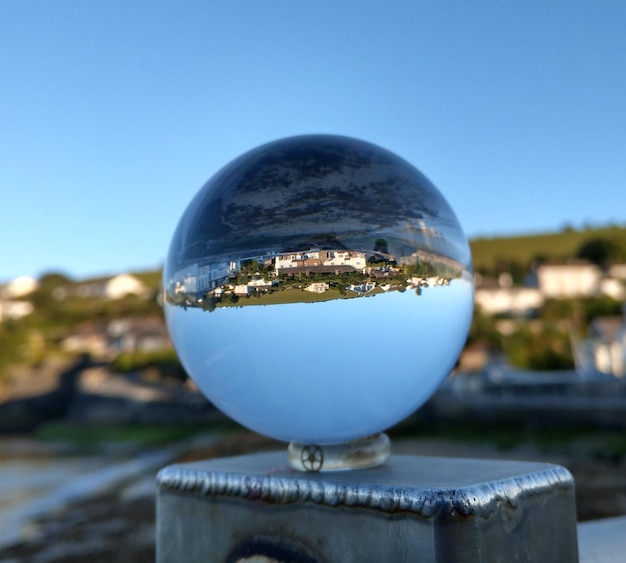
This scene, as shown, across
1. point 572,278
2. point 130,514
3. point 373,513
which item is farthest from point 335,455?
point 572,278

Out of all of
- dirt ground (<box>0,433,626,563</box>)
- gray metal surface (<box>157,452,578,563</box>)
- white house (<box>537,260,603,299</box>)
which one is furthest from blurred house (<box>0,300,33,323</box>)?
gray metal surface (<box>157,452,578,563</box>)

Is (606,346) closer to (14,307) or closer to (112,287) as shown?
(14,307)

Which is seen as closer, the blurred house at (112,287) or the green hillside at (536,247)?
the green hillside at (536,247)

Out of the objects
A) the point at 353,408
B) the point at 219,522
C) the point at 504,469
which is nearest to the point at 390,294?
the point at 353,408

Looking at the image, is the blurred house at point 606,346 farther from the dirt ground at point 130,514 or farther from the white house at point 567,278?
the white house at point 567,278

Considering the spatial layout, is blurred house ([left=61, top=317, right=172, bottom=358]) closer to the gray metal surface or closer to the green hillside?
the green hillside

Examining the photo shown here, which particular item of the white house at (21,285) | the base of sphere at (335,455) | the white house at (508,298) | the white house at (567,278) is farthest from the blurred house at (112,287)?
the base of sphere at (335,455)

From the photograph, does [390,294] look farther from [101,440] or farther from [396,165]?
[101,440]
